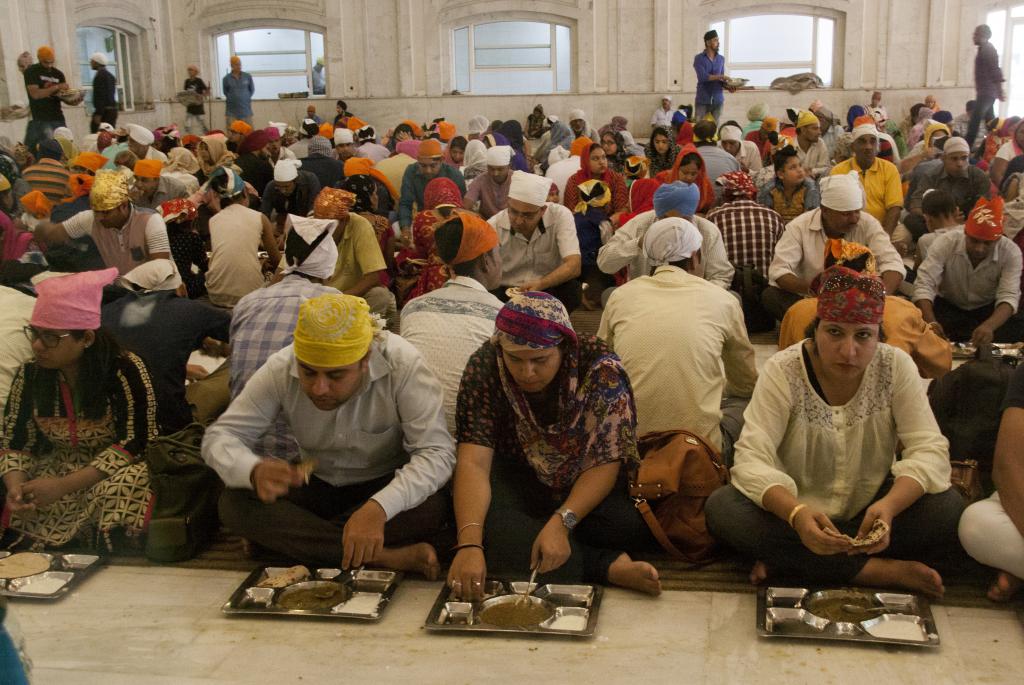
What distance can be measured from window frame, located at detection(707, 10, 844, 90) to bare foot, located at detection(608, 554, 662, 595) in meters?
14.5

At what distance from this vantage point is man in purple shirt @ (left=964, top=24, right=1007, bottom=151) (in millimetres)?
11602

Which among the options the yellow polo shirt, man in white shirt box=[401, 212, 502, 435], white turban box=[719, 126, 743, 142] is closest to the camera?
man in white shirt box=[401, 212, 502, 435]

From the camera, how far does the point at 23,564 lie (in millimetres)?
3193

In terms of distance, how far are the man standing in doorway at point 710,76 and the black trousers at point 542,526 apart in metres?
11.7

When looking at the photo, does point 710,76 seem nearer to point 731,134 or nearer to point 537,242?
point 731,134

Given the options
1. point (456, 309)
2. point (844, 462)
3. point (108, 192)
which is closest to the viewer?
point (844, 462)

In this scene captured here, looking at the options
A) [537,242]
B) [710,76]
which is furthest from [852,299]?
[710,76]

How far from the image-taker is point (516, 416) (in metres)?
3.10

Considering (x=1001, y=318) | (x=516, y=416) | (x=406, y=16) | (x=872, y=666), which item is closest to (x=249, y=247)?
(x=516, y=416)

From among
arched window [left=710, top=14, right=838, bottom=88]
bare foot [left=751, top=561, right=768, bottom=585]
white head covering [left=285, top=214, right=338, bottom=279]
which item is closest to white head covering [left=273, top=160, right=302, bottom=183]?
white head covering [left=285, top=214, right=338, bottom=279]

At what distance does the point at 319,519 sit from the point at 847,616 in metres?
1.48

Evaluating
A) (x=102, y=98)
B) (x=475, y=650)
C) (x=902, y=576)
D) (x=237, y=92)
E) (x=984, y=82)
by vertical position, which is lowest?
(x=475, y=650)

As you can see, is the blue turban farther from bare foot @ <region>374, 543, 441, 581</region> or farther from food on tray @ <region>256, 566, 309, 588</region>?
food on tray @ <region>256, 566, 309, 588</region>

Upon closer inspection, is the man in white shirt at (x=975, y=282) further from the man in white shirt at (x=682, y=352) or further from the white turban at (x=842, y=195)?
the man in white shirt at (x=682, y=352)
